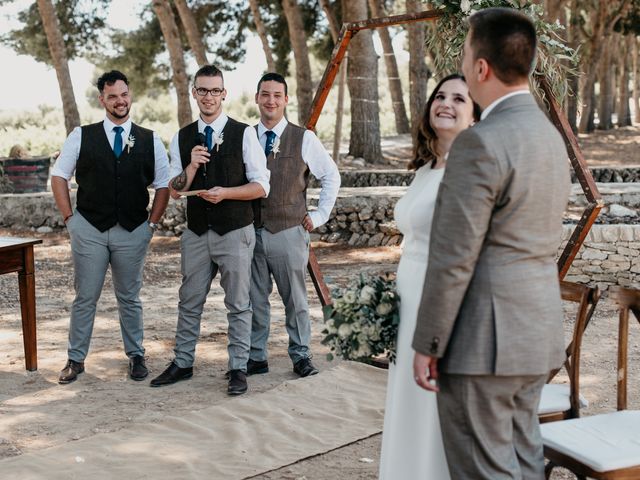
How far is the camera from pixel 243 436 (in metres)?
4.81

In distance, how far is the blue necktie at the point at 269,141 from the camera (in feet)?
18.9

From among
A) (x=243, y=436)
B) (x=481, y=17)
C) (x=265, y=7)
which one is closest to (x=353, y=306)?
(x=481, y=17)

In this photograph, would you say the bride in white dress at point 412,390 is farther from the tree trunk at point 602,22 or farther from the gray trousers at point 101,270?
the tree trunk at point 602,22

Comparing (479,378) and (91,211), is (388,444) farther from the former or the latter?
(91,211)

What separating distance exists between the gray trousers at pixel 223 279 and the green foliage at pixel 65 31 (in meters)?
16.4

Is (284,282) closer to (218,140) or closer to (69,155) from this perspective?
(218,140)

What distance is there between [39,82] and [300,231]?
220 ft

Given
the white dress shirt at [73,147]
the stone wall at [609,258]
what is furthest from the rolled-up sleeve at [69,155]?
the stone wall at [609,258]

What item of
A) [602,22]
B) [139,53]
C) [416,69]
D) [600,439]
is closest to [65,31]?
[139,53]

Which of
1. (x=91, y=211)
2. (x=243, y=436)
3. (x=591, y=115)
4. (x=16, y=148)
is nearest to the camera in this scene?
(x=243, y=436)

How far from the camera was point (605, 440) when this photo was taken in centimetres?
313

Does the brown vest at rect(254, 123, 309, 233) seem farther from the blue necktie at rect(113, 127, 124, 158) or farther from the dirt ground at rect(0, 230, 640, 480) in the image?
the dirt ground at rect(0, 230, 640, 480)

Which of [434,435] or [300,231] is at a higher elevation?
[300,231]

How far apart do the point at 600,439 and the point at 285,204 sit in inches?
118
